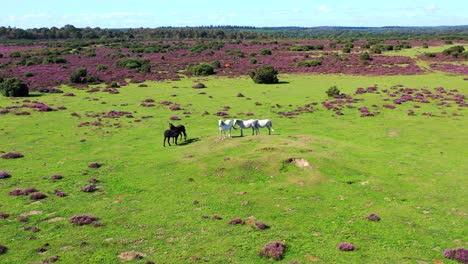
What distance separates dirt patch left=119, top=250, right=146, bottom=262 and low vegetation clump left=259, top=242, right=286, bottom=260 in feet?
17.3

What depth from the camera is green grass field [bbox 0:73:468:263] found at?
60.5 ft

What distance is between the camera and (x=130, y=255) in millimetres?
17688

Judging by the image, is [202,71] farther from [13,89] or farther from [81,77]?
[13,89]

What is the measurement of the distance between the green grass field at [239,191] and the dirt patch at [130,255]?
301 millimetres

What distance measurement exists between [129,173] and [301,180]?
12442mm

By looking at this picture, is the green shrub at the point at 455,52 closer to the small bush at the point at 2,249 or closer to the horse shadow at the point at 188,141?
the horse shadow at the point at 188,141

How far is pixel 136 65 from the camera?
3920 inches

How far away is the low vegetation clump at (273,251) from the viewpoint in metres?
17.3

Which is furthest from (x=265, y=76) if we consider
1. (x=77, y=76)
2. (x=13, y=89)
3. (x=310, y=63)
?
(x=13, y=89)

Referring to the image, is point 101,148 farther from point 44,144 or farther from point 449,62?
point 449,62

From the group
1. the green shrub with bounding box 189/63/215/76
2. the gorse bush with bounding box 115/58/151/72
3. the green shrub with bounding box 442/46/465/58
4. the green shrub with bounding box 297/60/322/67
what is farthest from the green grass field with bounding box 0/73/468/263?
the green shrub with bounding box 442/46/465/58

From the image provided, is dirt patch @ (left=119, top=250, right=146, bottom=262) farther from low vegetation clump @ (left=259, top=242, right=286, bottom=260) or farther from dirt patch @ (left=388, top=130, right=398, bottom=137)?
dirt patch @ (left=388, top=130, right=398, bottom=137)

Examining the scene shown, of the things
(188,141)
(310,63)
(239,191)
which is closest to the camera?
(239,191)

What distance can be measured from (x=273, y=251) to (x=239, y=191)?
7.84m
